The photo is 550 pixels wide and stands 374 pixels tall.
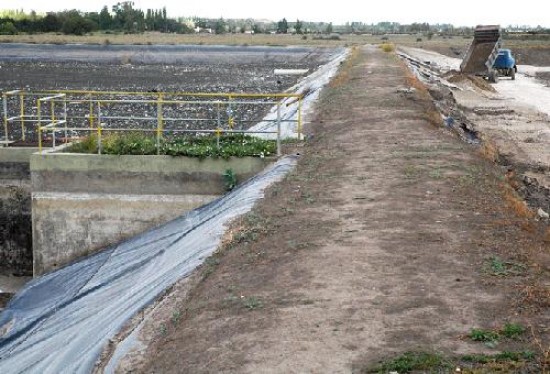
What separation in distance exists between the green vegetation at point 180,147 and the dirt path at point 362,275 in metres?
1.20

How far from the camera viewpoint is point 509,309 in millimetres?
7645

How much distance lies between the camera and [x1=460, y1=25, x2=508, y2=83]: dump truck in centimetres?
5191

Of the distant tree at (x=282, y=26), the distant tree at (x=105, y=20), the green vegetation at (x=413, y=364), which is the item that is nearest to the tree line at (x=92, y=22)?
the distant tree at (x=105, y=20)

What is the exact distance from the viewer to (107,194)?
15492mm

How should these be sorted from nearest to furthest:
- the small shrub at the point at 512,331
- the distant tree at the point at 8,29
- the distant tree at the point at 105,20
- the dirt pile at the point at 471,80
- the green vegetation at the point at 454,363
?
the green vegetation at the point at 454,363
the small shrub at the point at 512,331
the dirt pile at the point at 471,80
the distant tree at the point at 8,29
the distant tree at the point at 105,20

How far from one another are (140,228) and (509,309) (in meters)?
9.01

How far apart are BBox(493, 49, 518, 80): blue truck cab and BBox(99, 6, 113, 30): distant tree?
98994 mm

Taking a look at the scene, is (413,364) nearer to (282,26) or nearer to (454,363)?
(454,363)

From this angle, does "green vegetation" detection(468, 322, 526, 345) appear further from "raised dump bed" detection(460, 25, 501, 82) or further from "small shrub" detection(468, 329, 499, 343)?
"raised dump bed" detection(460, 25, 501, 82)

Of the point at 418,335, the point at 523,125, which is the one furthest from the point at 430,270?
the point at 523,125

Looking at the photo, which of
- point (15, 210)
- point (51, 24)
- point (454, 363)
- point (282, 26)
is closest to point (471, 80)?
point (15, 210)

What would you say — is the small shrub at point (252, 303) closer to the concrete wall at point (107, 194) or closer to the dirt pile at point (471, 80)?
the concrete wall at point (107, 194)

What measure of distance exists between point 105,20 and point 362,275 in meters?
143

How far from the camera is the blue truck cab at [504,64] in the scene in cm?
5550
